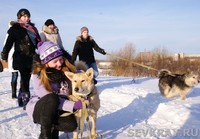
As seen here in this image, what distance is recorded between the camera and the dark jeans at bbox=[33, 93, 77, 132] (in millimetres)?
3145

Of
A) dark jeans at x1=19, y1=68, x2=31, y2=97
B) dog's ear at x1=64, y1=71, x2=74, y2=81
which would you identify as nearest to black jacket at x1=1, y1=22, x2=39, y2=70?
dark jeans at x1=19, y1=68, x2=31, y2=97

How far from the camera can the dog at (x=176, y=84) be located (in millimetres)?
7540

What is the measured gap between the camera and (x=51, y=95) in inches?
125

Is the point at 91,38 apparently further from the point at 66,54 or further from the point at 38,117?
the point at 38,117

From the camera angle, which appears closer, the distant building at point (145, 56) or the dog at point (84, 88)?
the dog at point (84, 88)

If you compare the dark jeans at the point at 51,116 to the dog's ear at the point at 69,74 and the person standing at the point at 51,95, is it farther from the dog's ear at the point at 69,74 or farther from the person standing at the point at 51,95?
Answer: the dog's ear at the point at 69,74

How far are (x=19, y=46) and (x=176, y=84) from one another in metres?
4.55

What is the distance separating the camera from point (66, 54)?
12.3 ft

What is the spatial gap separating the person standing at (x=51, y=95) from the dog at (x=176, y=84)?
4.58m

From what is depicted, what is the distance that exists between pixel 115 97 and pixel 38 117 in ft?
13.8

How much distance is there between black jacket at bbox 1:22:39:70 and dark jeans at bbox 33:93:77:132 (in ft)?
7.24

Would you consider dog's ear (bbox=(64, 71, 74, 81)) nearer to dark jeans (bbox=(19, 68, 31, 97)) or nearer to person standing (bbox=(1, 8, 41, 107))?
person standing (bbox=(1, 8, 41, 107))

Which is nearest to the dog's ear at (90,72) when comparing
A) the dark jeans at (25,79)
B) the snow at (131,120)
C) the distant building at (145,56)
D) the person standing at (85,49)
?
the snow at (131,120)

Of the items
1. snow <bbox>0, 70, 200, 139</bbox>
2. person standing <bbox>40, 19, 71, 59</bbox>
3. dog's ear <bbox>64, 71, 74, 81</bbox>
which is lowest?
snow <bbox>0, 70, 200, 139</bbox>
